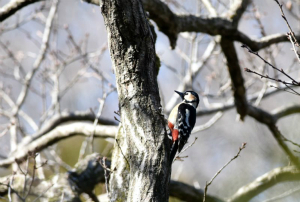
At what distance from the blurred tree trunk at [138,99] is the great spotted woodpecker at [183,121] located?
1.30 m

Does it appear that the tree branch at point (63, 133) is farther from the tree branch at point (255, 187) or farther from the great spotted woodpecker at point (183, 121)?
the tree branch at point (255, 187)

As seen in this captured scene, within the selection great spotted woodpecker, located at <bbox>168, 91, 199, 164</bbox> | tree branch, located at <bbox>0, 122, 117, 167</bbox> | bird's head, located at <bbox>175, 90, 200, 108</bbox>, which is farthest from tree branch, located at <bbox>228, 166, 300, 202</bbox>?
tree branch, located at <bbox>0, 122, 117, 167</bbox>

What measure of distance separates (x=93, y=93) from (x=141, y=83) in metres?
10.3

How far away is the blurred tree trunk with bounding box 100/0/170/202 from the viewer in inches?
113

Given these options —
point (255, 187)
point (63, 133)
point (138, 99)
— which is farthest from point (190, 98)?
point (138, 99)

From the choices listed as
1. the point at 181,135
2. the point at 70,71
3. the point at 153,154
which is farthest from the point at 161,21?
the point at 70,71

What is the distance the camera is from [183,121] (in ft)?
17.3

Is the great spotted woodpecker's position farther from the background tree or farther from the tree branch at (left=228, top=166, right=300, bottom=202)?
the tree branch at (left=228, top=166, right=300, bottom=202)

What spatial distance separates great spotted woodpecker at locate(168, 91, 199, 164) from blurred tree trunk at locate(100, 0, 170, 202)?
1296mm

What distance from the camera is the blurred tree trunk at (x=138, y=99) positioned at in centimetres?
287

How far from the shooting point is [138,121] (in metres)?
3.04

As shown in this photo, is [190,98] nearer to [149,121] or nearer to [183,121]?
[183,121]

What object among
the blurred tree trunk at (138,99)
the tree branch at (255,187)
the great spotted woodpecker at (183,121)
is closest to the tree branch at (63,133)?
the great spotted woodpecker at (183,121)

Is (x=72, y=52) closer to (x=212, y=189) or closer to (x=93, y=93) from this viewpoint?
(x=212, y=189)
